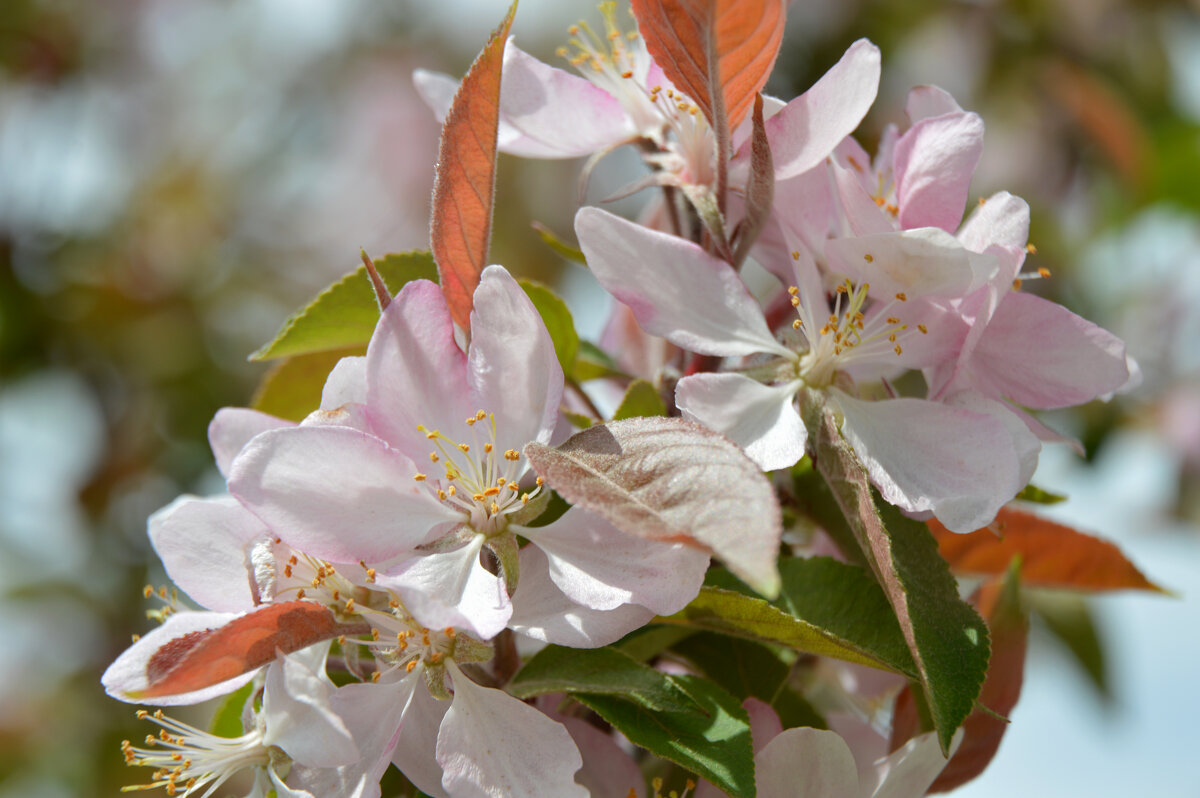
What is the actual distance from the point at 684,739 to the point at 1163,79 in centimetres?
299

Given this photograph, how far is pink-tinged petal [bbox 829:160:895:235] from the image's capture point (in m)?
0.69

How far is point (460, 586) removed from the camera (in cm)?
63

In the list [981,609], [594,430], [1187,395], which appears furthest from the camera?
[1187,395]

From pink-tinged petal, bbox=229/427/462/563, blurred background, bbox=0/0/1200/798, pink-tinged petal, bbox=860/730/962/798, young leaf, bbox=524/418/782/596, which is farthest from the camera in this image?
blurred background, bbox=0/0/1200/798

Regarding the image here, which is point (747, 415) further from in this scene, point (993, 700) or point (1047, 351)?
point (993, 700)

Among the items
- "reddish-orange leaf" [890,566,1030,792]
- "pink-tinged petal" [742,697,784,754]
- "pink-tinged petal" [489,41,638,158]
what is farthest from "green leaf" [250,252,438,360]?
"reddish-orange leaf" [890,566,1030,792]

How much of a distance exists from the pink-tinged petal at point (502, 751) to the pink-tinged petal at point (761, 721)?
0.16 metres

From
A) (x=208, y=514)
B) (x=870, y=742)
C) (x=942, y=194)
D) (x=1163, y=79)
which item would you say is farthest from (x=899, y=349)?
(x=1163, y=79)

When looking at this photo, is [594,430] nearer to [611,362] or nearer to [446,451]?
[446,451]

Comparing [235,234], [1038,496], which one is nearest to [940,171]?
[1038,496]

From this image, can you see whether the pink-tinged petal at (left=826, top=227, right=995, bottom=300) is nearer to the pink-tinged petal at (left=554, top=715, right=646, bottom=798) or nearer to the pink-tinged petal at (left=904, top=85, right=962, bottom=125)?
the pink-tinged petal at (left=904, top=85, right=962, bottom=125)

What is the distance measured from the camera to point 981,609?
87 cm

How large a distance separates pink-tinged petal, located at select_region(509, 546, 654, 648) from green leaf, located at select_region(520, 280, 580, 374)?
8.3 inches

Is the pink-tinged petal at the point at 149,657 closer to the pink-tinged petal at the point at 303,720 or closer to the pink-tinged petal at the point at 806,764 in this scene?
the pink-tinged petal at the point at 303,720
